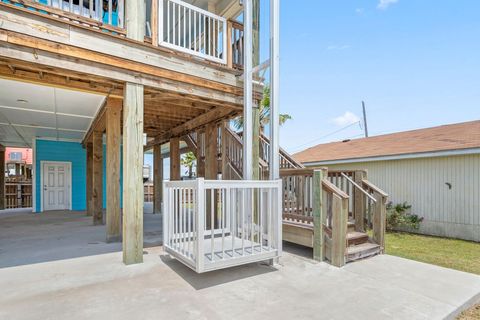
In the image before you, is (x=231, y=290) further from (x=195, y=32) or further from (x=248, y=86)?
(x=195, y=32)

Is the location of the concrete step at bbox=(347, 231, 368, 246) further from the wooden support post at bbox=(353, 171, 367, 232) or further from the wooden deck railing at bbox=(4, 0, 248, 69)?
the wooden deck railing at bbox=(4, 0, 248, 69)

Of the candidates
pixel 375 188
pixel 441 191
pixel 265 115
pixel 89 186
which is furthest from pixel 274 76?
pixel 265 115

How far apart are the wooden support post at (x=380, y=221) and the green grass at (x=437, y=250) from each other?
50 centimetres

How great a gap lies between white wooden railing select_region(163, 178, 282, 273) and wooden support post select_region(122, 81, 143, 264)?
39cm

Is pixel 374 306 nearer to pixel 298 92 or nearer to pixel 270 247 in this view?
pixel 270 247

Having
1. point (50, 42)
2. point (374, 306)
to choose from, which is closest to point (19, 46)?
point (50, 42)

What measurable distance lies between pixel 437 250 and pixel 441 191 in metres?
2.30

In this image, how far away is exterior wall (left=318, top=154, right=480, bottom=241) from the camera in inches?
245

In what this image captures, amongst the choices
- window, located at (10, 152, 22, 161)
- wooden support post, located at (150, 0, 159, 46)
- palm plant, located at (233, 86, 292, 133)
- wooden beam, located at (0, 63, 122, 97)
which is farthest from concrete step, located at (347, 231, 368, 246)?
window, located at (10, 152, 22, 161)

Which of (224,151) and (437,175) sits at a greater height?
(224,151)

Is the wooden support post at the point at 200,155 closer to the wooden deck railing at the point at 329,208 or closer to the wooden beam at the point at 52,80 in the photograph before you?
the wooden deck railing at the point at 329,208

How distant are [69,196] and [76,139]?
229 centimetres

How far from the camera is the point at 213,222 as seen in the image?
2990mm

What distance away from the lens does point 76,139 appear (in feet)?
33.2
